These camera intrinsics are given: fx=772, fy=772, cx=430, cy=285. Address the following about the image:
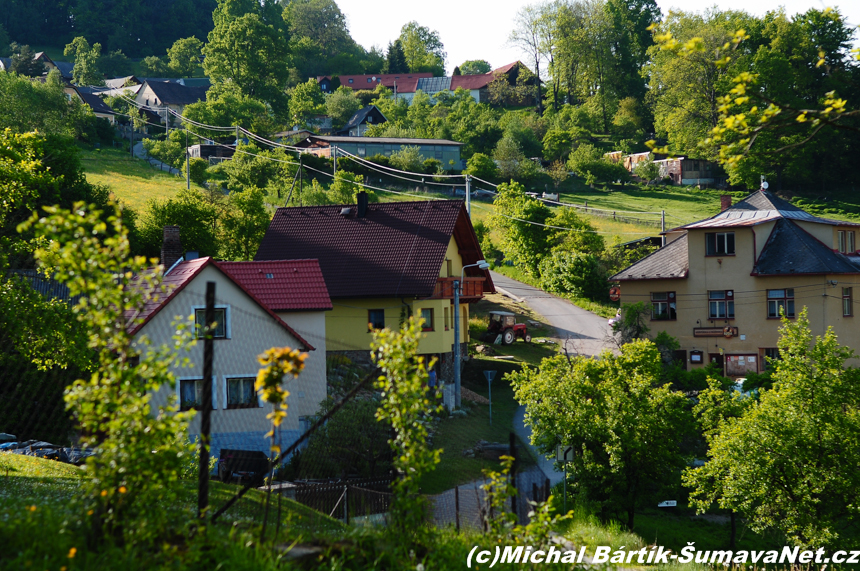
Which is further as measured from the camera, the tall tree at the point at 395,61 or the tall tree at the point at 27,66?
the tall tree at the point at 395,61

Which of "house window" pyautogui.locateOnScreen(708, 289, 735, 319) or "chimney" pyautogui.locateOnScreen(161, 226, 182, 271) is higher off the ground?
"chimney" pyautogui.locateOnScreen(161, 226, 182, 271)

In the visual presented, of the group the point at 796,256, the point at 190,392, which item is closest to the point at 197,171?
the point at 190,392

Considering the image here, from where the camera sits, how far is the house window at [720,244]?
38.9m

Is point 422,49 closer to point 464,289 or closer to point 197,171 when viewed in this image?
point 197,171

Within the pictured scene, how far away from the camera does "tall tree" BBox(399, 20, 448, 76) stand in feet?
485

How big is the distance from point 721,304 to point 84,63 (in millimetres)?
110924

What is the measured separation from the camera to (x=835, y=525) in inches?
649

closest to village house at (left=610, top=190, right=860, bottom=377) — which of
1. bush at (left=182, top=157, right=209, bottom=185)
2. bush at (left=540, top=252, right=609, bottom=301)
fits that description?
bush at (left=540, top=252, right=609, bottom=301)

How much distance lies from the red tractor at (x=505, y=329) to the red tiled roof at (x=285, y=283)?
15754mm

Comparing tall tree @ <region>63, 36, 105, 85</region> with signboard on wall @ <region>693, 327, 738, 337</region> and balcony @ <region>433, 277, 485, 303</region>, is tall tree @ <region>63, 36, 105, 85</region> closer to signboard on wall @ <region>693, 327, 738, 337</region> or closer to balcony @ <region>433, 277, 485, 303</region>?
balcony @ <region>433, 277, 485, 303</region>

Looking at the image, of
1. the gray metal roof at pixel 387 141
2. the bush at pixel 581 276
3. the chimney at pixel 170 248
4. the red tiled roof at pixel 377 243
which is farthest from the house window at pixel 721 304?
the gray metal roof at pixel 387 141

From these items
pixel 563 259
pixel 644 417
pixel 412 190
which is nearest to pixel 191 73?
pixel 412 190

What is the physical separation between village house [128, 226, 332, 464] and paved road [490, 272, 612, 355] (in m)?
16.7

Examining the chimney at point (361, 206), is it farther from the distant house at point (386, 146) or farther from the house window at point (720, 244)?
the distant house at point (386, 146)
